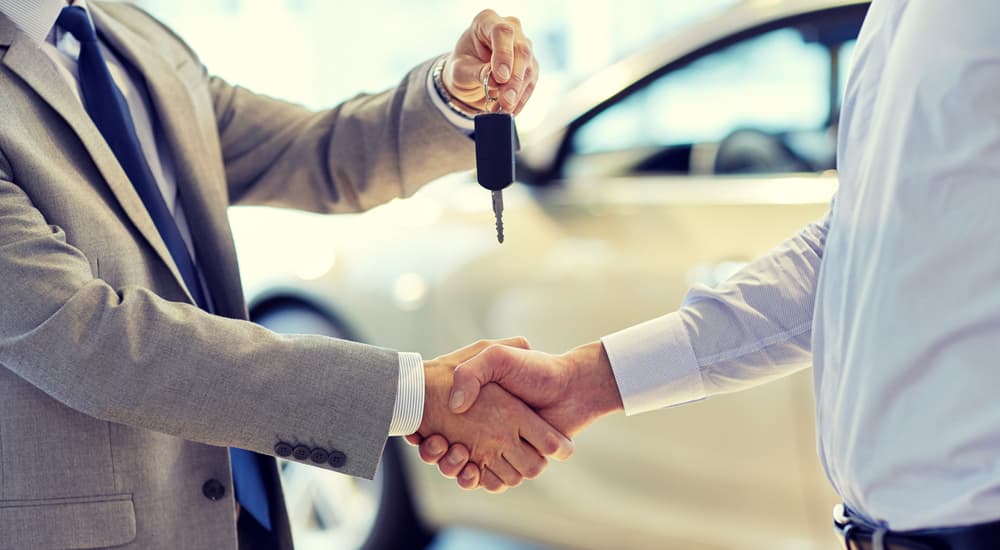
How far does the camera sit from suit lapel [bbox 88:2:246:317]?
1535 mm

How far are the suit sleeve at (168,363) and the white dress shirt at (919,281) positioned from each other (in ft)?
1.90

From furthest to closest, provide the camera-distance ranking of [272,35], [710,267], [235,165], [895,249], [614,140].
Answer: [272,35], [614,140], [710,267], [235,165], [895,249]

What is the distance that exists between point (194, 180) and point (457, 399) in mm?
506

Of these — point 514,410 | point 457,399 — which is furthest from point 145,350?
point 514,410

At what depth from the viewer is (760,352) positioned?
146 cm

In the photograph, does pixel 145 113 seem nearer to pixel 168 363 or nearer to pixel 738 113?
pixel 168 363

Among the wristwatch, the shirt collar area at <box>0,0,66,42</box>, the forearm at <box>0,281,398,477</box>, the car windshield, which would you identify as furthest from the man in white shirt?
the car windshield

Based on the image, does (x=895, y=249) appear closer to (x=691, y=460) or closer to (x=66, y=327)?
(x=66, y=327)

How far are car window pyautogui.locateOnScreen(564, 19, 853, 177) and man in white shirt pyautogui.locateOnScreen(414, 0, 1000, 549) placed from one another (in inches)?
57.6

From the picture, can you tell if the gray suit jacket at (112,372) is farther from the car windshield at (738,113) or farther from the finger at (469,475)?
the car windshield at (738,113)

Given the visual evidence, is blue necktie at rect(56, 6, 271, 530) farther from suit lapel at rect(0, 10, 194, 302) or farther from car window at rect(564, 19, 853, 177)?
A: car window at rect(564, 19, 853, 177)

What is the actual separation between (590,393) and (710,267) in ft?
2.90

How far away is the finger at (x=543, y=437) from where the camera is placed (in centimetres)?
160

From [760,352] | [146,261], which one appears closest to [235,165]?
[146,261]
